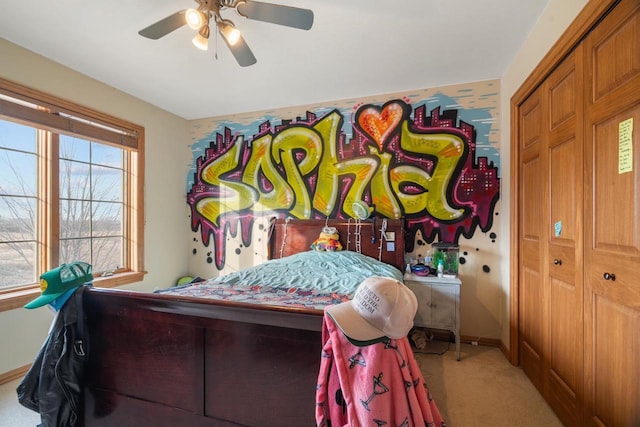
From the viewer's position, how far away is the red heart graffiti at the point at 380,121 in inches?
122

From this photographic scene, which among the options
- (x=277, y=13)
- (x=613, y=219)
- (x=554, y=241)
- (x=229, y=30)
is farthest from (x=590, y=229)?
(x=229, y=30)

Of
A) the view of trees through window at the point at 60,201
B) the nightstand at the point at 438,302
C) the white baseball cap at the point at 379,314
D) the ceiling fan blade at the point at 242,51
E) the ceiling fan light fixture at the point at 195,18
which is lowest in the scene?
the nightstand at the point at 438,302

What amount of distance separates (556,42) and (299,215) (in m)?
2.63

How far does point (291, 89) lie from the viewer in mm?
3061

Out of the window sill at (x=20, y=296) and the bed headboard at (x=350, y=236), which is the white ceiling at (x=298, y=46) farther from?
the window sill at (x=20, y=296)

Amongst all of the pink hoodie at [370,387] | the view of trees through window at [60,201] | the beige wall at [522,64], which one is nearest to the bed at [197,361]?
the pink hoodie at [370,387]

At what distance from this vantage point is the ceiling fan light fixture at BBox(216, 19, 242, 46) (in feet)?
5.32

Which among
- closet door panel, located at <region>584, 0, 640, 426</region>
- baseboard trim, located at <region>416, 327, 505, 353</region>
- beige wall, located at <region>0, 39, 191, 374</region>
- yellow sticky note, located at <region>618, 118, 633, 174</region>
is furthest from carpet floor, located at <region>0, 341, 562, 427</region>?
yellow sticky note, located at <region>618, 118, 633, 174</region>

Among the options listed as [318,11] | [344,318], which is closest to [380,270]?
[344,318]

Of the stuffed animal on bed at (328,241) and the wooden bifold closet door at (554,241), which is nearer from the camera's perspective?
the wooden bifold closet door at (554,241)

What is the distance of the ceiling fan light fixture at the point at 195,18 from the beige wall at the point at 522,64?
6.53 feet

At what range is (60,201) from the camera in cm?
263

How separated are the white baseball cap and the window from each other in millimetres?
2805

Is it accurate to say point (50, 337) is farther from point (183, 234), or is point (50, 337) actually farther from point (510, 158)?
point (510, 158)
